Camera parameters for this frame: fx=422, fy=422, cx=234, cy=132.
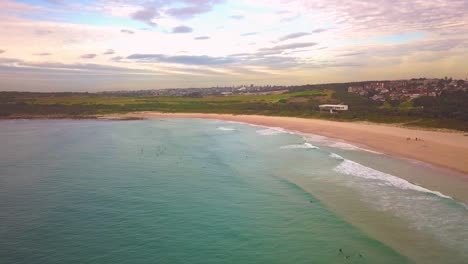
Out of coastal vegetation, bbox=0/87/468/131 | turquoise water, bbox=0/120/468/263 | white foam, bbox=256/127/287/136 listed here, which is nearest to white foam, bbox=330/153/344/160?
turquoise water, bbox=0/120/468/263

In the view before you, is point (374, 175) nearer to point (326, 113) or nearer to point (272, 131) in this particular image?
point (272, 131)

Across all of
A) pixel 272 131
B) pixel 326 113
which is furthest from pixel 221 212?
pixel 326 113

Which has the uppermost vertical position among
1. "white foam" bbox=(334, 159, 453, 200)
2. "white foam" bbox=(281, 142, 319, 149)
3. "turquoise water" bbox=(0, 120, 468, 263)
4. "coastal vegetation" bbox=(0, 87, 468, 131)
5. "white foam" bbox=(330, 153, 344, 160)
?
"coastal vegetation" bbox=(0, 87, 468, 131)

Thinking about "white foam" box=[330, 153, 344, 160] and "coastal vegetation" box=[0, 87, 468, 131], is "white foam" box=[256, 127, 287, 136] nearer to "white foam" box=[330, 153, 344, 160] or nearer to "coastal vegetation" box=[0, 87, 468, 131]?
"coastal vegetation" box=[0, 87, 468, 131]

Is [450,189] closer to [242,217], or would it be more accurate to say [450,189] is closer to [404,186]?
[404,186]

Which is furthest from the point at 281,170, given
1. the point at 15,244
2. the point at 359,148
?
the point at 15,244
